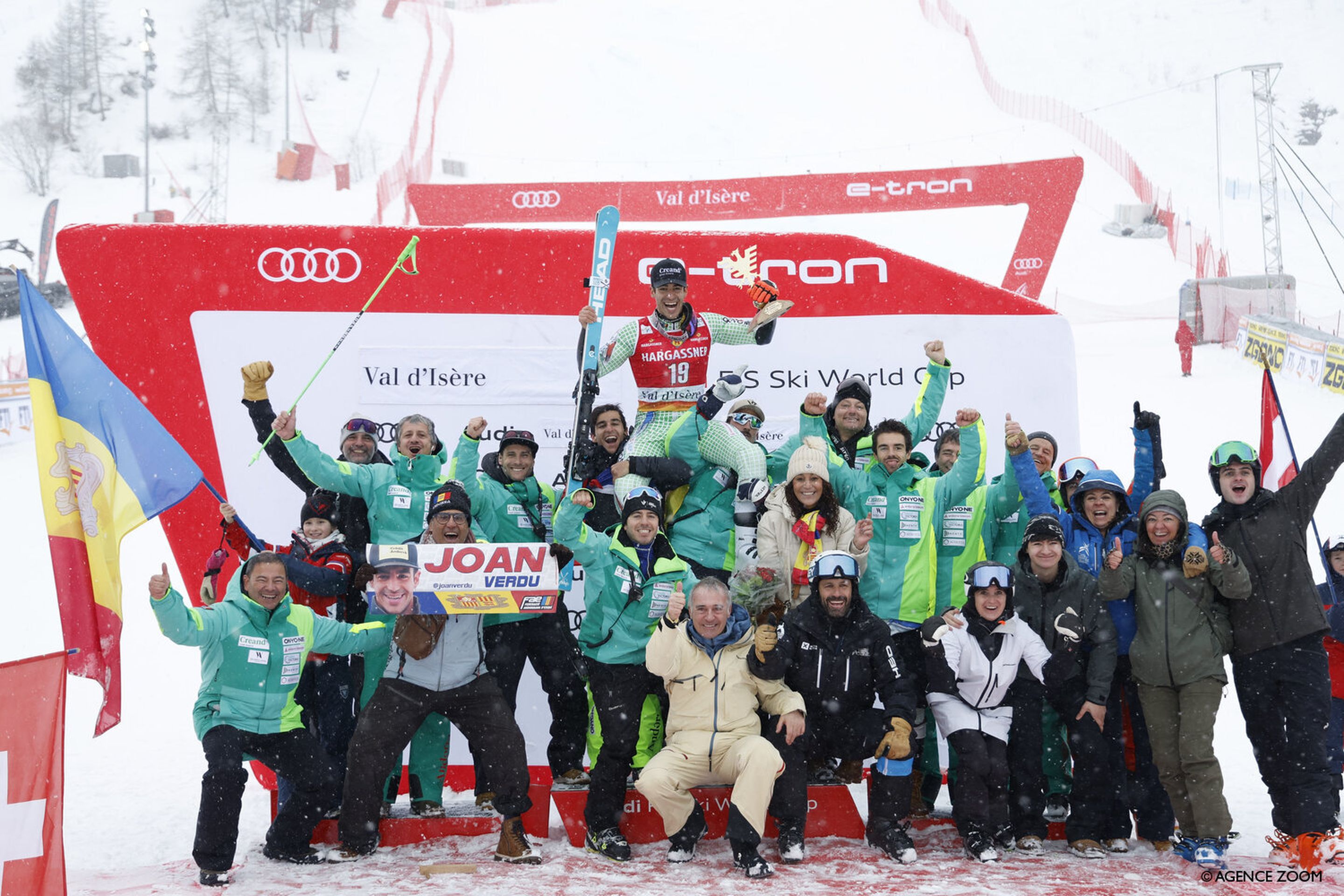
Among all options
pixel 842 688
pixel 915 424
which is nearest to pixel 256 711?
pixel 842 688

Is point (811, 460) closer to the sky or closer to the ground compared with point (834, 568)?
closer to the sky

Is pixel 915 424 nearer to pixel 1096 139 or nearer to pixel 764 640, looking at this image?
pixel 764 640

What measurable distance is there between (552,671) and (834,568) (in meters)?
1.55

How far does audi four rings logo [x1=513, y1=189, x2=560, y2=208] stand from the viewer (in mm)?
20656

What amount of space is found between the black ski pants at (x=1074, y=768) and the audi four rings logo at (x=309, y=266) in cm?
435

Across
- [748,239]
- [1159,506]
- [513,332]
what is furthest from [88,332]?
[1159,506]

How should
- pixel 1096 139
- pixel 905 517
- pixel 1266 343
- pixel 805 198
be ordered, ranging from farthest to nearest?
pixel 1096 139 → pixel 805 198 → pixel 1266 343 → pixel 905 517

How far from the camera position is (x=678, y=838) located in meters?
4.87

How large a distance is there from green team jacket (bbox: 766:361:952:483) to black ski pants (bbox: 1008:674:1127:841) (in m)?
1.41

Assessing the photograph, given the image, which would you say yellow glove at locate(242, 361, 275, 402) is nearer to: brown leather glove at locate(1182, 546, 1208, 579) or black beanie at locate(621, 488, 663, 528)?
black beanie at locate(621, 488, 663, 528)

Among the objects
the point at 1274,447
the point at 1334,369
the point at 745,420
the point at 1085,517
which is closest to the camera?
the point at 1085,517

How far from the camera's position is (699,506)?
5852mm

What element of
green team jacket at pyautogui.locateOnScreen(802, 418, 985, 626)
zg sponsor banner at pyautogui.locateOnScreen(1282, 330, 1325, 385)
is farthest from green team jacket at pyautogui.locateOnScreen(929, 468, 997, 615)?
zg sponsor banner at pyautogui.locateOnScreen(1282, 330, 1325, 385)

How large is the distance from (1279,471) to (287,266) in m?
5.52
